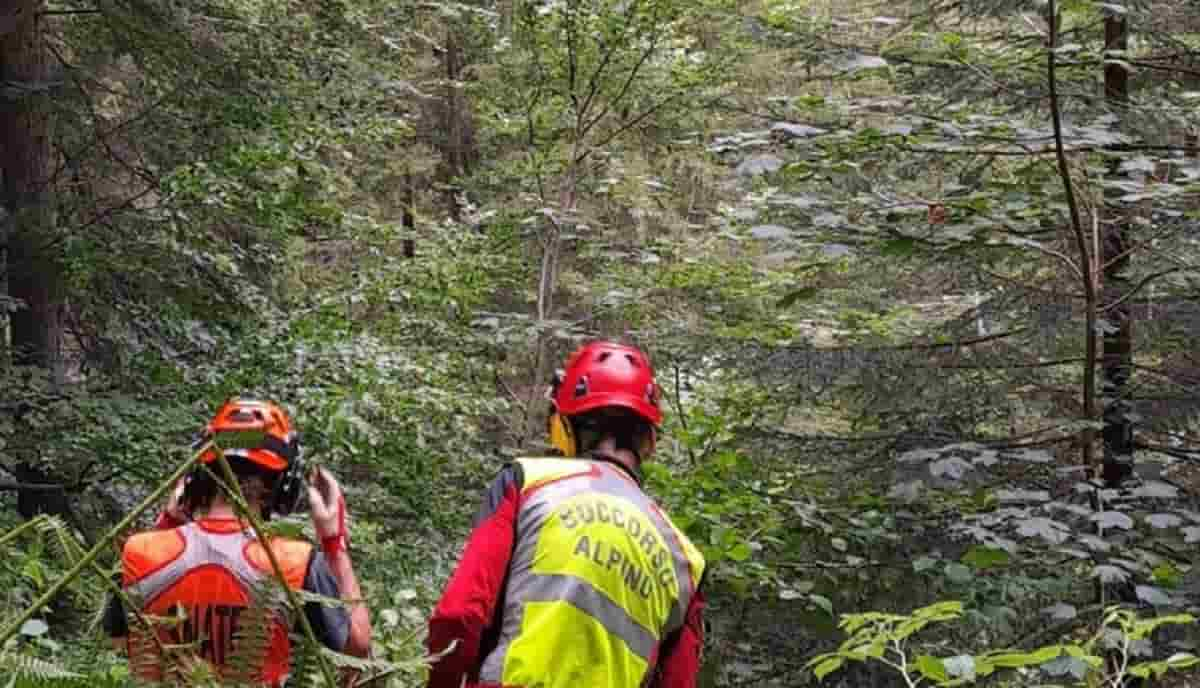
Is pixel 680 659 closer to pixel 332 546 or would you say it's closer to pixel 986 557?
pixel 332 546

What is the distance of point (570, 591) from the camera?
2717 mm

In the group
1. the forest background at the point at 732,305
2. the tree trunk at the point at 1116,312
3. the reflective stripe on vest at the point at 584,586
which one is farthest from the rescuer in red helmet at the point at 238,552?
the tree trunk at the point at 1116,312

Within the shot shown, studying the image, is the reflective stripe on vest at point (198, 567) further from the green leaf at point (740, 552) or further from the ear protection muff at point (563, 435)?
the green leaf at point (740, 552)

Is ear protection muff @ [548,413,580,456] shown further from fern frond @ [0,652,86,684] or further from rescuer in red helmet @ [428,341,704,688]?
fern frond @ [0,652,86,684]

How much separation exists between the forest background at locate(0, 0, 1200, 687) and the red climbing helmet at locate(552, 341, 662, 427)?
2.61ft

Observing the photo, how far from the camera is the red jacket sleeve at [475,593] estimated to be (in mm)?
2734

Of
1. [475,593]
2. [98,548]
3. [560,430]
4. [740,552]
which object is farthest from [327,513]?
[740,552]

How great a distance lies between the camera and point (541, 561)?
2.78 metres

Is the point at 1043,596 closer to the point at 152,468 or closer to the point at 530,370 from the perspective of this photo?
the point at 152,468

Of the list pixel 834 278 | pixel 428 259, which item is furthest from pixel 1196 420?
pixel 428 259

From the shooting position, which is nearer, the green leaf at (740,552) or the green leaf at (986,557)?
the green leaf at (986,557)

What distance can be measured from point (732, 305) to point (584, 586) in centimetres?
710

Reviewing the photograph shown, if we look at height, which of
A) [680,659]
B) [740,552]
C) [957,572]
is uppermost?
[680,659]

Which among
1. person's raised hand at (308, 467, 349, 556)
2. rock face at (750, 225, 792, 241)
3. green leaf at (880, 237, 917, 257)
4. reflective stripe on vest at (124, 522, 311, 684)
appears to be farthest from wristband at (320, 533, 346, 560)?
green leaf at (880, 237, 917, 257)
